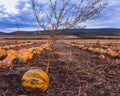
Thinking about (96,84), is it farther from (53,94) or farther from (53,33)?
(53,33)

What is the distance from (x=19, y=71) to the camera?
8172mm

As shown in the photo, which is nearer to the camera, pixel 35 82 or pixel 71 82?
pixel 35 82

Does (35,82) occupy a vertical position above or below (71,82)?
above

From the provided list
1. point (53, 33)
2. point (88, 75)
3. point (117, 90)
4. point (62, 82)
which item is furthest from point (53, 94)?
point (53, 33)

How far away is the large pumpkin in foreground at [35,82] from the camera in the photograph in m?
6.54

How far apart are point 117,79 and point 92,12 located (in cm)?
184

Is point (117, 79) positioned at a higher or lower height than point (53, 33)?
lower

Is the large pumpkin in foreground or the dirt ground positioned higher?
the large pumpkin in foreground

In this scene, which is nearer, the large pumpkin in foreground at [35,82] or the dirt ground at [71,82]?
the large pumpkin in foreground at [35,82]

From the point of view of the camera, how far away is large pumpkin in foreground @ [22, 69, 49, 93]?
6.54 meters

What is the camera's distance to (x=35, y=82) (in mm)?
6625

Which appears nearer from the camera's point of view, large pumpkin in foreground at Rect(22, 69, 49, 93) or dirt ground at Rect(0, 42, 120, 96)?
large pumpkin in foreground at Rect(22, 69, 49, 93)

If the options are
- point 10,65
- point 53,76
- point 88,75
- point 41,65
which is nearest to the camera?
point 53,76

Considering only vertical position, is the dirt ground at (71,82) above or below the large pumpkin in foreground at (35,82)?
below
